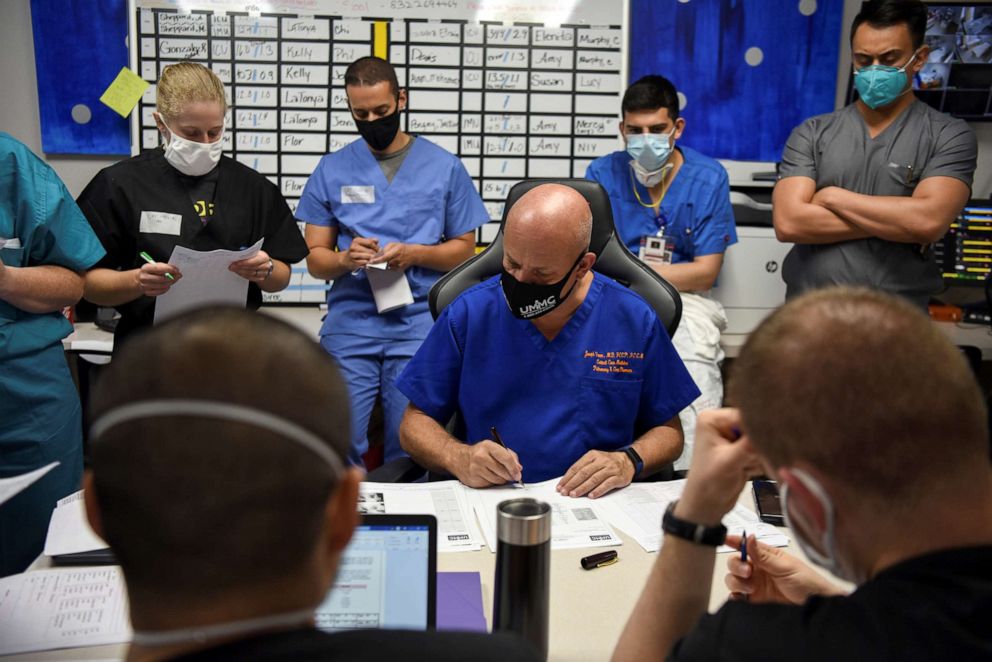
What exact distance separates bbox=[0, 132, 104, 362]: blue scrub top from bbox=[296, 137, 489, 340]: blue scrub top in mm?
975

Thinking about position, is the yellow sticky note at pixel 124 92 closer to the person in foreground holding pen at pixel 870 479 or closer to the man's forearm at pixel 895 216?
the man's forearm at pixel 895 216

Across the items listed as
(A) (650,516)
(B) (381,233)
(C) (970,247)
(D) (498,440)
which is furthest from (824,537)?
(C) (970,247)

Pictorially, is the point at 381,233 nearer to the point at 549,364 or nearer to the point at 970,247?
the point at 549,364

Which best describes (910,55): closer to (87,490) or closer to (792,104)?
(792,104)

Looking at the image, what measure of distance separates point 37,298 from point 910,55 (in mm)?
2465

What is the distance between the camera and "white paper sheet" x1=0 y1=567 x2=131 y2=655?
1131 mm

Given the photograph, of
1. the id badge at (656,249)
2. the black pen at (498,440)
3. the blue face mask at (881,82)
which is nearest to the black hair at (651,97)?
the id badge at (656,249)

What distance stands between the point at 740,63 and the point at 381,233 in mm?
1908

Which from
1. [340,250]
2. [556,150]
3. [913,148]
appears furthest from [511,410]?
[556,150]

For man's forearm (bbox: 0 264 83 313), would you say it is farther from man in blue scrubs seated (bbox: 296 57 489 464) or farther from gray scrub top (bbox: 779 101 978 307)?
gray scrub top (bbox: 779 101 978 307)

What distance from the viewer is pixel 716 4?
3699 mm

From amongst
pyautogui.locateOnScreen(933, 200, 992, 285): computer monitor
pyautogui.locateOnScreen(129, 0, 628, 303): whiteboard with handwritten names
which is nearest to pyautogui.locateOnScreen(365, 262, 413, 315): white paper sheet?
pyautogui.locateOnScreen(129, 0, 628, 303): whiteboard with handwritten names

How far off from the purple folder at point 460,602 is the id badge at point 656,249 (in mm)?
1874

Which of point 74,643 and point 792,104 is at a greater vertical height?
point 792,104
